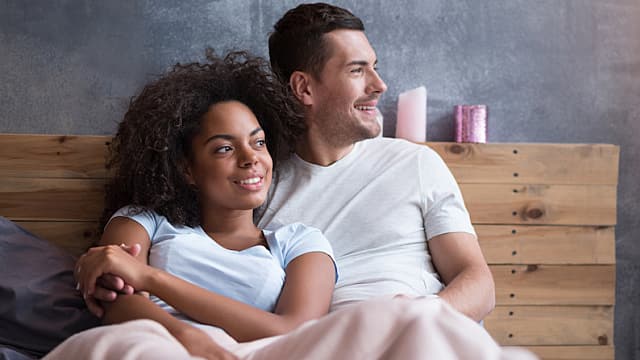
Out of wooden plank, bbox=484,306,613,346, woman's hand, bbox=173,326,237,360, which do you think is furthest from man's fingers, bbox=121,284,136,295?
wooden plank, bbox=484,306,613,346

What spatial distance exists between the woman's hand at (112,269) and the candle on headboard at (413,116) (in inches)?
39.2

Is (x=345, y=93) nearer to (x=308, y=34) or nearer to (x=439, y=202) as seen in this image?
(x=308, y=34)

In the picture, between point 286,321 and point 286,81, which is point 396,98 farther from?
point 286,321

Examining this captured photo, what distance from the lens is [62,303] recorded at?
163 cm

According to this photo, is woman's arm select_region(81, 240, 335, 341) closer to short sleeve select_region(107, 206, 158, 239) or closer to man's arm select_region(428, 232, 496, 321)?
short sleeve select_region(107, 206, 158, 239)

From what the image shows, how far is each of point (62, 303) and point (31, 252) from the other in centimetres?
17

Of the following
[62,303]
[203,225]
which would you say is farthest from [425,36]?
[62,303]

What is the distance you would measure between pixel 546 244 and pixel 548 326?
9.2 inches

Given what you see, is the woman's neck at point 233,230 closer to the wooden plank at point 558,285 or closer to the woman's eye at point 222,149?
the woman's eye at point 222,149

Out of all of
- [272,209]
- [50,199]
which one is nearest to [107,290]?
[272,209]

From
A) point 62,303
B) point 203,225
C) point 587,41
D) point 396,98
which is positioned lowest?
point 62,303

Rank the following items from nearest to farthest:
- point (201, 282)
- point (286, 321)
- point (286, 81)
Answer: point (286, 321)
point (201, 282)
point (286, 81)

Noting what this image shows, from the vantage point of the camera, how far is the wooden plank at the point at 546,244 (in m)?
2.16

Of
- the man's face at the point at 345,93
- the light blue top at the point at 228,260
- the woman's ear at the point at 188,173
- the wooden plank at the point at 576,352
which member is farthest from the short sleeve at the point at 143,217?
the wooden plank at the point at 576,352
